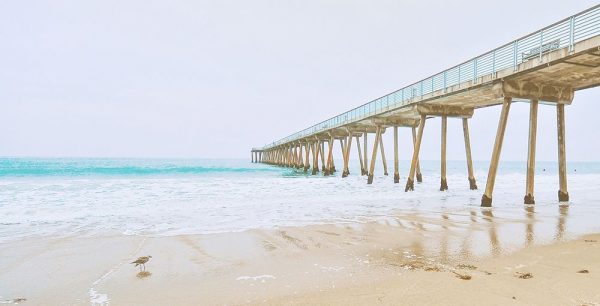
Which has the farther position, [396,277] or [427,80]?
[427,80]

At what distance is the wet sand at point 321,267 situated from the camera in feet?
10.6

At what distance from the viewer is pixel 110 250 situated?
18.1 feet

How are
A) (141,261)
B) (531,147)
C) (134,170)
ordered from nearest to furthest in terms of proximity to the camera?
(141,261), (531,147), (134,170)

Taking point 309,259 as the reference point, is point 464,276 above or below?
above

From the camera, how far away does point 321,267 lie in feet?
13.9

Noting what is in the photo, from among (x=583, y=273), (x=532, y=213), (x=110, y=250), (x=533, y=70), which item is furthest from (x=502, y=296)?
(x=533, y=70)

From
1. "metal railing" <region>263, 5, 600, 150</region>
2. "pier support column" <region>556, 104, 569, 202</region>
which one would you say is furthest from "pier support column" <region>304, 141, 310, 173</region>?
"pier support column" <region>556, 104, 569, 202</region>

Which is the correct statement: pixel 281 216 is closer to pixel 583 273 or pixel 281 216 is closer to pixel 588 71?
pixel 583 273

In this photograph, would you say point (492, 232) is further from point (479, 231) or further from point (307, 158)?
point (307, 158)

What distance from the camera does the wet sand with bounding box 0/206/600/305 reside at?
3.24 m

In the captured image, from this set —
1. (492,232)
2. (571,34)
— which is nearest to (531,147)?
(571,34)

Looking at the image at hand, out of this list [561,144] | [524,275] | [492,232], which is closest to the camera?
[524,275]

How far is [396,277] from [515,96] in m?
9.09

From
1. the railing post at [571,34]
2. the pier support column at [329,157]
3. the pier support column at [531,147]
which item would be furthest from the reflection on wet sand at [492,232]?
the pier support column at [329,157]
